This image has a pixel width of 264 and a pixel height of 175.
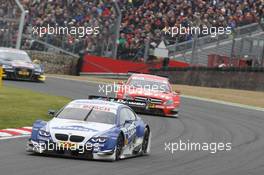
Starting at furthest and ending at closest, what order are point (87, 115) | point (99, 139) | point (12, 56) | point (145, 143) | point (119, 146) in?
point (12, 56) → point (145, 143) → point (87, 115) → point (119, 146) → point (99, 139)

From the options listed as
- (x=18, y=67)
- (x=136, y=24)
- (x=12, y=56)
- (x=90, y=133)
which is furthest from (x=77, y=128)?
(x=136, y=24)

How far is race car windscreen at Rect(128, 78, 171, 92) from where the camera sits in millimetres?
24828

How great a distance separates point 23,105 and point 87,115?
9015 mm

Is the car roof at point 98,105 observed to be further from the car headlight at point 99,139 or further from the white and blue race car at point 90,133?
the car headlight at point 99,139

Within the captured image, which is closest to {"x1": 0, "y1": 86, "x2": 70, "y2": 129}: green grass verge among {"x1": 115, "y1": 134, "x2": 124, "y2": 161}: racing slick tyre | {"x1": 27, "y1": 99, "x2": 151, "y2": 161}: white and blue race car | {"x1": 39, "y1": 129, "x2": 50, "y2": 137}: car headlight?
{"x1": 27, "y1": 99, "x2": 151, "y2": 161}: white and blue race car

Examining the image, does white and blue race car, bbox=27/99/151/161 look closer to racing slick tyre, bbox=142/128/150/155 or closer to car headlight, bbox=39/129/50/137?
car headlight, bbox=39/129/50/137

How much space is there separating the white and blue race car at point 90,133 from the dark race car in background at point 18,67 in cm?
1828

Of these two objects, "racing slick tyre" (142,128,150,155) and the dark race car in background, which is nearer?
"racing slick tyre" (142,128,150,155)

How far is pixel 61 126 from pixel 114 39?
93.2ft

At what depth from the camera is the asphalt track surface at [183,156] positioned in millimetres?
11656

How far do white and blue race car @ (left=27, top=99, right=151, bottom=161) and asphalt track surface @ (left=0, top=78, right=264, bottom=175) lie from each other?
0.19m

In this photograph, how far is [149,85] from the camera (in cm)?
2498

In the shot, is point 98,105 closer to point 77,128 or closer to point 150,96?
point 77,128

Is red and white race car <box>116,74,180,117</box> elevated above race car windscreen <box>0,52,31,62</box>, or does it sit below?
below
